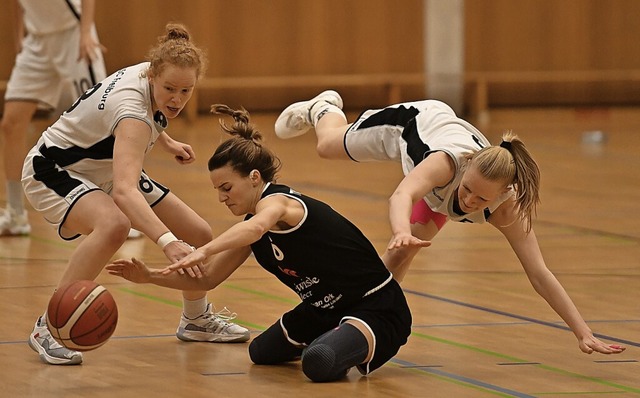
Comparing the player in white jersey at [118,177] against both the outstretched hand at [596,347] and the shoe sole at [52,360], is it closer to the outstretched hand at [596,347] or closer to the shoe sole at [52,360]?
the shoe sole at [52,360]

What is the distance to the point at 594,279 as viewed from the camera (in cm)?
615

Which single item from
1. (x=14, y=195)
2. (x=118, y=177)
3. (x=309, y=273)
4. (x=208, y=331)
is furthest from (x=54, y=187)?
(x=14, y=195)

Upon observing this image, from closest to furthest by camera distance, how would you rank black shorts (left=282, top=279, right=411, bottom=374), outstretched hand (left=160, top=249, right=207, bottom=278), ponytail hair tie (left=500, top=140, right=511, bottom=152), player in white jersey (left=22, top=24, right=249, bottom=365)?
outstretched hand (left=160, top=249, right=207, bottom=278) < black shorts (left=282, top=279, right=411, bottom=374) < player in white jersey (left=22, top=24, right=249, bottom=365) < ponytail hair tie (left=500, top=140, right=511, bottom=152)

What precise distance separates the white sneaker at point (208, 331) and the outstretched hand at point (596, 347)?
1.32 meters

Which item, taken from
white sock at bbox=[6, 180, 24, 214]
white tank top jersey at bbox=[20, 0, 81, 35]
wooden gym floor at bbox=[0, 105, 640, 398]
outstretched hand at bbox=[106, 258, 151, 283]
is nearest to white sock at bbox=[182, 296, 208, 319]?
wooden gym floor at bbox=[0, 105, 640, 398]

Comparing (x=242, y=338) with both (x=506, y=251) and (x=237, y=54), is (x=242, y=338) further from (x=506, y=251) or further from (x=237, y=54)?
(x=237, y=54)

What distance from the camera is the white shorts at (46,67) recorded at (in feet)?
23.9

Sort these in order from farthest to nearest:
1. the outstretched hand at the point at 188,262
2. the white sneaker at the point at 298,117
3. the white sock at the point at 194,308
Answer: the white sneaker at the point at 298,117 → the white sock at the point at 194,308 → the outstretched hand at the point at 188,262

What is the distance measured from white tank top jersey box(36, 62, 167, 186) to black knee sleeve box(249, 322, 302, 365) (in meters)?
0.83

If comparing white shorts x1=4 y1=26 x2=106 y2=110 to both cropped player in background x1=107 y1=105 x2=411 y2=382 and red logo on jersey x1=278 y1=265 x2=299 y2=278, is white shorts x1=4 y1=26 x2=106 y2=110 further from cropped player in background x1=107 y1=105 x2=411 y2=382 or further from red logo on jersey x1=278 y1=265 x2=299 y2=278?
red logo on jersey x1=278 y1=265 x2=299 y2=278

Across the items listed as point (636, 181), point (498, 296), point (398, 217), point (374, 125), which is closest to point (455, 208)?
point (398, 217)

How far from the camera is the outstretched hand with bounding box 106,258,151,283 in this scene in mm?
3941

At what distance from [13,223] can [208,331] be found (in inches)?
109

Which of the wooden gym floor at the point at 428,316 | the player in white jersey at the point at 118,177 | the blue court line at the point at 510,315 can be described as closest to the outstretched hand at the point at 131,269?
the player in white jersey at the point at 118,177
